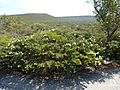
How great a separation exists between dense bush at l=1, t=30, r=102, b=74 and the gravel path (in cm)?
23

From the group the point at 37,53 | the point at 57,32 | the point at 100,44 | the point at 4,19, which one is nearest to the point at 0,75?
the point at 37,53

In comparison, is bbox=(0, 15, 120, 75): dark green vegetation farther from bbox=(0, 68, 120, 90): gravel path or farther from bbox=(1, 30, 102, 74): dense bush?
bbox=(0, 68, 120, 90): gravel path

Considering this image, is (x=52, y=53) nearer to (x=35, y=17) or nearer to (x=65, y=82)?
(x=65, y=82)

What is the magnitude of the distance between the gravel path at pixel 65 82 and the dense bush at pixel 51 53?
23 centimetres

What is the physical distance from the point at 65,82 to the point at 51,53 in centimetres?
67

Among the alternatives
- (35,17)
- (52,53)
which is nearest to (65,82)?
(52,53)

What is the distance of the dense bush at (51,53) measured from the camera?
19.4 feet

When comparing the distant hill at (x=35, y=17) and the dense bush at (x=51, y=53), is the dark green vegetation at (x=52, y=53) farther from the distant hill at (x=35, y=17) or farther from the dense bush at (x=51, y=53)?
the distant hill at (x=35, y=17)

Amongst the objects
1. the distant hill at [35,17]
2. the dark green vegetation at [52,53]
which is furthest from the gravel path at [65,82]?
the distant hill at [35,17]

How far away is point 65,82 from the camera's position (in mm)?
6105

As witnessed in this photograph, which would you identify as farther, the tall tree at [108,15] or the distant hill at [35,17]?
the distant hill at [35,17]

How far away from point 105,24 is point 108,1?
60 cm

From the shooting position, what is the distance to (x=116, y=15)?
7.62 m

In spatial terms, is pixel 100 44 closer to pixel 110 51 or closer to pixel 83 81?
pixel 110 51
